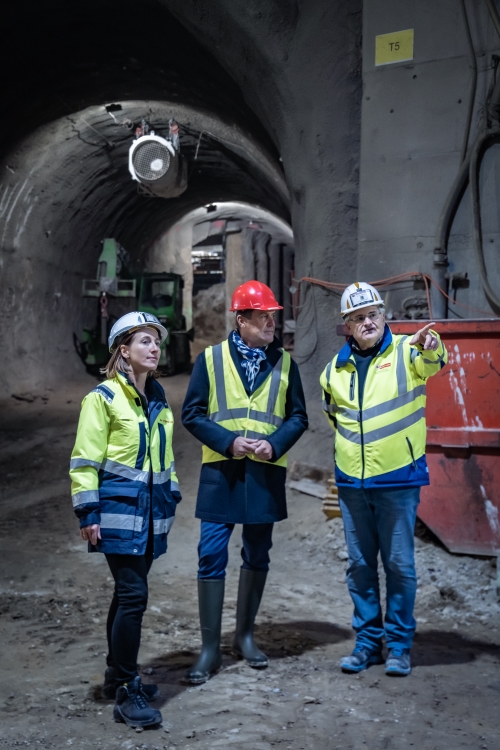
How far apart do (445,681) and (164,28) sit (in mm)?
7387

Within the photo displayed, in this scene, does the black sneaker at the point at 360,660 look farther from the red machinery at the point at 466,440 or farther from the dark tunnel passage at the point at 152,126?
the dark tunnel passage at the point at 152,126

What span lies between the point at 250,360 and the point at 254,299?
29cm

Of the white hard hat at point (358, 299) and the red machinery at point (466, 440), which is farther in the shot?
the red machinery at point (466, 440)

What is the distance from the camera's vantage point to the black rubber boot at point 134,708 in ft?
9.62

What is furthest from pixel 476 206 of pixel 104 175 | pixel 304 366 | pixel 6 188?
pixel 104 175

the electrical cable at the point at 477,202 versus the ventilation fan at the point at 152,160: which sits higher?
the ventilation fan at the point at 152,160

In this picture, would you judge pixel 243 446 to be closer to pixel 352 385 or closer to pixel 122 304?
pixel 352 385

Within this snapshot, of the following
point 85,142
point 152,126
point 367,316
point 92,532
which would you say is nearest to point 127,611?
point 92,532

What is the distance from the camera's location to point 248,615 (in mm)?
3664

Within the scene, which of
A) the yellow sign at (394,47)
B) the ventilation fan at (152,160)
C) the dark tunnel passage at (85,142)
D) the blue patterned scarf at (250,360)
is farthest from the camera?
the ventilation fan at (152,160)

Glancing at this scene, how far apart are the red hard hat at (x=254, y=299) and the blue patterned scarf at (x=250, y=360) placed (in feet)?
0.61

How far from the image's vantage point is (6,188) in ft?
37.2

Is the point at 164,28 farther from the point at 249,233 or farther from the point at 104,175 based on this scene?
the point at 249,233

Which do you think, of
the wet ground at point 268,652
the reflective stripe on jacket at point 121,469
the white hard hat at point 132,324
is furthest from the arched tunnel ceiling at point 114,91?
the reflective stripe on jacket at point 121,469
